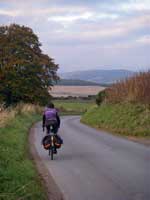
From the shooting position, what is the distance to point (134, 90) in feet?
118

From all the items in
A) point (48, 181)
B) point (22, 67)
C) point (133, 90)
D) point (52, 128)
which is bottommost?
point (48, 181)

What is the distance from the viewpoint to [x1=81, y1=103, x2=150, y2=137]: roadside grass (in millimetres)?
29516

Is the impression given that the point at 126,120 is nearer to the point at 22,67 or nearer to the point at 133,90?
the point at 133,90

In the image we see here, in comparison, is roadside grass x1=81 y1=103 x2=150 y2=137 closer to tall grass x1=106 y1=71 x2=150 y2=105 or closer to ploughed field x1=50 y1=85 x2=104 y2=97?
tall grass x1=106 y1=71 x2=150 y2=105

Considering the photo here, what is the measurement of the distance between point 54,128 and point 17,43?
1852 inches

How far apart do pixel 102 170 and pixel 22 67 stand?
50.3 metres

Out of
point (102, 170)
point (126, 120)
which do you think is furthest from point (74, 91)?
point (102, 170)

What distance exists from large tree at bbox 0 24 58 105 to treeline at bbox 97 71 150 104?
2356 centimetres

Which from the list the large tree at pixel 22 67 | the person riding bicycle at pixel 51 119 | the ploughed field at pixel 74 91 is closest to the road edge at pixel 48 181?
the person riding bicycle at pixel 51 119

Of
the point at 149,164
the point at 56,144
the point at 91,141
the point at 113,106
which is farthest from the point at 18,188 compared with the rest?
the point at 113,106

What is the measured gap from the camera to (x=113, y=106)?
3891 centimetres

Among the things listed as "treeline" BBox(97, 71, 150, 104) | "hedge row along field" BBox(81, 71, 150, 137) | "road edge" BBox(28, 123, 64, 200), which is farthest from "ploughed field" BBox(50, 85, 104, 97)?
"road edge" BBox(28, 123, 64, 200)

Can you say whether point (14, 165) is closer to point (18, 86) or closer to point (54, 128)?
point (54, 128)

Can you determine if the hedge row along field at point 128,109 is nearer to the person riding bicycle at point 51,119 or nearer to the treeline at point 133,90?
the treeline at point 133,90
